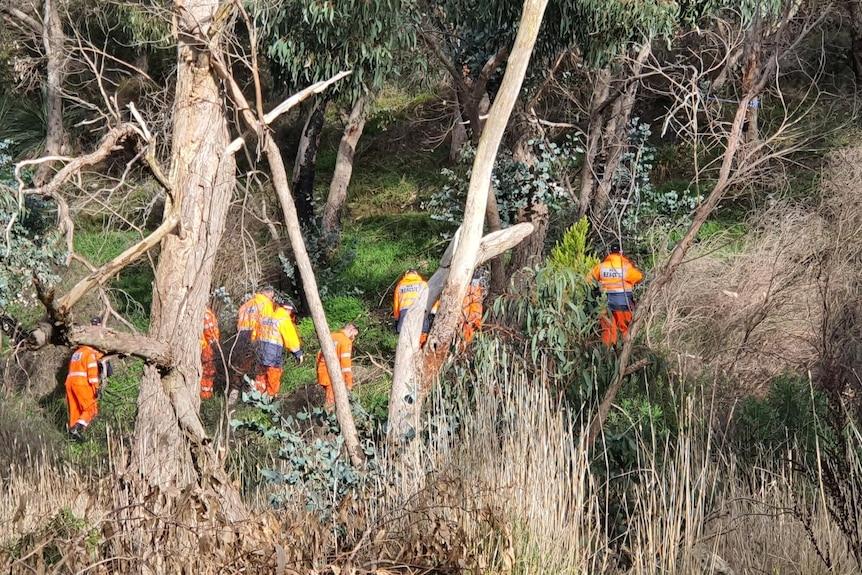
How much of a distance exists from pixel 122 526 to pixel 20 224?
842 cm

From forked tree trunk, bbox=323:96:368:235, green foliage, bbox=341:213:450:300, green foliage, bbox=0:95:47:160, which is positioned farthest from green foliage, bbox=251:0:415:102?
green foliage, bbox=0:95:47:160

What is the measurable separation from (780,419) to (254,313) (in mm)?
6544

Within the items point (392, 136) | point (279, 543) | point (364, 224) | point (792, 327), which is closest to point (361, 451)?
point (279, 543)

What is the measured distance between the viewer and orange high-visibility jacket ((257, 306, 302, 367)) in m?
13.1

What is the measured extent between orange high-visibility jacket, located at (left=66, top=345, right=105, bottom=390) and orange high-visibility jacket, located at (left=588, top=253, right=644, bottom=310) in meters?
6.31

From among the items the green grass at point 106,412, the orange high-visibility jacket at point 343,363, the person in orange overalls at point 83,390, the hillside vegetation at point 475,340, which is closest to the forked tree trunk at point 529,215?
the hillside vegetation at point 475,340

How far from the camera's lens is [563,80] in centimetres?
1387

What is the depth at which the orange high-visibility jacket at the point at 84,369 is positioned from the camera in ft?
43.6

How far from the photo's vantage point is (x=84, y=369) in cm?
1355

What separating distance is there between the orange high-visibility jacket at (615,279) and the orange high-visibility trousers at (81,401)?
6495 mm

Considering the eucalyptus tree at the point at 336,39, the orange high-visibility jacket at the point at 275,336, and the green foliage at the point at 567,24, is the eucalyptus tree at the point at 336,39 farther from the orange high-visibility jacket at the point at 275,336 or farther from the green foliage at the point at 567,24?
the orange high-visibility jacket at the point at 275,336

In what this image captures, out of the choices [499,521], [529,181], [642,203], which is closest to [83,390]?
[529,181]

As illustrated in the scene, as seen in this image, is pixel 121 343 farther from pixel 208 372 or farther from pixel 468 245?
pixel 208 372

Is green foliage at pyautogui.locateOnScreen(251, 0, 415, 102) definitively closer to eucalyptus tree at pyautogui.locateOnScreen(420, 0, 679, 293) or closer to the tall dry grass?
eucalyptus tree at pyautogui.locateOnScreen(420, 0, 679, 293)
